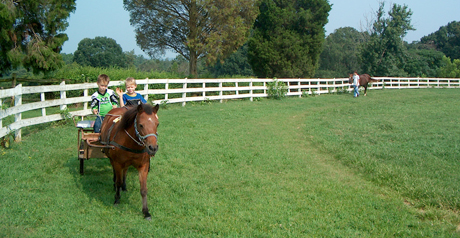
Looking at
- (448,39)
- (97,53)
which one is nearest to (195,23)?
(97,53)

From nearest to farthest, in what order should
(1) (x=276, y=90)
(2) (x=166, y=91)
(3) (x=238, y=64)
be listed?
(2) (x=166, y=91)
(1) (x=276, y=90)
(3) (x=238, y=64)

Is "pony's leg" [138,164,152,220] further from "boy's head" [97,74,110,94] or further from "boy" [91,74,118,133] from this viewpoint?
"boy's head" [97,74,110,94]

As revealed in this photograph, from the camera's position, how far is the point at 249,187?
568 cm

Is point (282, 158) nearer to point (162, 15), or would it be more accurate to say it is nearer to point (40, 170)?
point (40, 170)

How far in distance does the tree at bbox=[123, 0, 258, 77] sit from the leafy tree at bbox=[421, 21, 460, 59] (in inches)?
2473

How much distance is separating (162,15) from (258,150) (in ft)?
59.5

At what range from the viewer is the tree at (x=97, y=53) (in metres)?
66.9

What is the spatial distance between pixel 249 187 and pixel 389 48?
43688mm

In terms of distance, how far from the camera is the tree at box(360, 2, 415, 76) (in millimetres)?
42531

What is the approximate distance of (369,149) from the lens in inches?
312

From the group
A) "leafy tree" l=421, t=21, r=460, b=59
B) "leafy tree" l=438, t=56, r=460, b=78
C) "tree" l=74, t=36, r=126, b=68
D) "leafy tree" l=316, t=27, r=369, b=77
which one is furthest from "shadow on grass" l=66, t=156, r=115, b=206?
"leafy tree" l=421, t=21, r=460, b=59

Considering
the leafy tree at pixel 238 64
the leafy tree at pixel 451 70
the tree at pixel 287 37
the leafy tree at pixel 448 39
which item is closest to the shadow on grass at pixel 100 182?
the tree at pixel 287 37

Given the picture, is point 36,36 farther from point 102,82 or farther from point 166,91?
point 102,82

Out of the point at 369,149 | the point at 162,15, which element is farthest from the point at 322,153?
the point at 162,15
